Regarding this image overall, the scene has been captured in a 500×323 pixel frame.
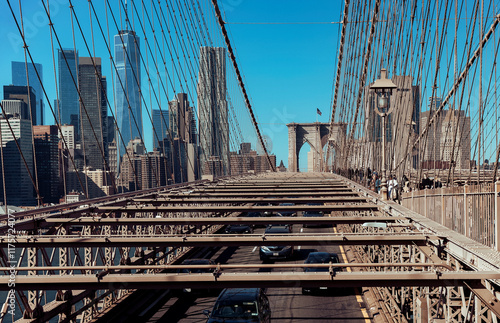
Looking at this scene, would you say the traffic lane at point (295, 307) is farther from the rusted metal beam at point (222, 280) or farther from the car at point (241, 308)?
the rusted metal beam at point (222, 280)

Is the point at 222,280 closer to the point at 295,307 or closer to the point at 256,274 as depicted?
the point at 256,274

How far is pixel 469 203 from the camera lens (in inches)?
355

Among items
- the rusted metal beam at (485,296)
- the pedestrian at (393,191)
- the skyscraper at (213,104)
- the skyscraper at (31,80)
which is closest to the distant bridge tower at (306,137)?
the skyscraper at (31,80)

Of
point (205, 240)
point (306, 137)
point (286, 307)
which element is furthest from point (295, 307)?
point (306, 137)

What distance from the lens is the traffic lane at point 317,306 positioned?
16391 millimetres

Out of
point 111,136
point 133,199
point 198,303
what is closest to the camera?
point 133,199

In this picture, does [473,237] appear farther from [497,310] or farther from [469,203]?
[497,310]

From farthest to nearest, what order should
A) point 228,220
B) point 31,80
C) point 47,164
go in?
point 31,80 < point 47,164 < point 228,220

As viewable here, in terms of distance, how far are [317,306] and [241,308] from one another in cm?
548

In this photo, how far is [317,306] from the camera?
1817cm

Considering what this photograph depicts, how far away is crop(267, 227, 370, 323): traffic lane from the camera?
53.8 ft

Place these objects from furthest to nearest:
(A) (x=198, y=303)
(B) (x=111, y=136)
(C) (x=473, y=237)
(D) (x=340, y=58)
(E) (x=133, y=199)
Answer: (B) (x=111, y=136) < (D) (x=340, y=58) < (A) (x=198, y=303) < (E) (x=133, y=199) < (C) (x=473, y=237)

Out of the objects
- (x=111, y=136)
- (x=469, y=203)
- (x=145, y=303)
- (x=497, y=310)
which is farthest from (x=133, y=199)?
(x=111, y=136)

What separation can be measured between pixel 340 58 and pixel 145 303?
3622cm
